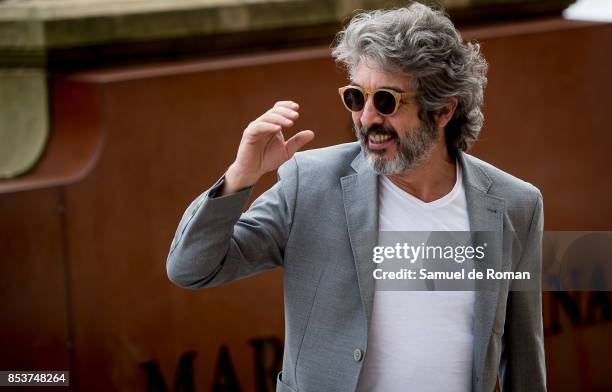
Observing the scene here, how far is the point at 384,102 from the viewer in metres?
2.81

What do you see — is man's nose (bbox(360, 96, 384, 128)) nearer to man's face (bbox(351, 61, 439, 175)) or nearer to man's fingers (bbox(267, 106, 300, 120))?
man's face (bbox(351, 61, 439, 175))

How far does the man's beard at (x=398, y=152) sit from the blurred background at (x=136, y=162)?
2414 millimetres

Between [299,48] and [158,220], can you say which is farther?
[299,48]

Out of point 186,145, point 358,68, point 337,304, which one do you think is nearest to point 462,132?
point 358,68

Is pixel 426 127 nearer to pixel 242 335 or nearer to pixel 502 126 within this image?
pixel 242 335

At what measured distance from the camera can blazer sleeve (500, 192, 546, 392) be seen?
3025mm

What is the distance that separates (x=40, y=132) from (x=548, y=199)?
2.97 metres

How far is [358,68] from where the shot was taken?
2.90 meters

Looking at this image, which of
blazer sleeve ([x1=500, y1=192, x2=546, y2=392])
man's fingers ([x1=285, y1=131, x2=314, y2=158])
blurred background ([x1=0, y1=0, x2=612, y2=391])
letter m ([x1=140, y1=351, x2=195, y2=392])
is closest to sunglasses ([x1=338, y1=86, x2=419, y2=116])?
man's fingers ([x1=285, y1=131, x2=314, y2=158])

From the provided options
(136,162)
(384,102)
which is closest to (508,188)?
(384,102)

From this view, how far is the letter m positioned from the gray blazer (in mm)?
2415

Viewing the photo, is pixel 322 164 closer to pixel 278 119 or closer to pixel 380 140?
pixel 380 140

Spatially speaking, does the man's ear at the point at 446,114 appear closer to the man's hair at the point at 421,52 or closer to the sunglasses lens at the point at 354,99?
the man's hair at the point at 421,52

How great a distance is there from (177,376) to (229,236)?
274 centimetres
